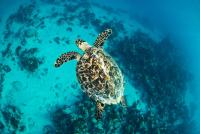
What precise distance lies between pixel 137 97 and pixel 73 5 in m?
4.20

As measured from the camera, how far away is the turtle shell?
448 cm

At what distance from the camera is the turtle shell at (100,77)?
4480 mm

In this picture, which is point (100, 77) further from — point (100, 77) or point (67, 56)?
point (67, 56)

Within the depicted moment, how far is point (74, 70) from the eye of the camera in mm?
8117

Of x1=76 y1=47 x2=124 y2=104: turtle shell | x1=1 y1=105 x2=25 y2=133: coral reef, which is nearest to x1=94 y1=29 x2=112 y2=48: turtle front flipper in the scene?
x1=76 y1=47 x2=124 y2=104: turtle shell

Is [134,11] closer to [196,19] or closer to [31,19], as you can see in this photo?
[196,19]

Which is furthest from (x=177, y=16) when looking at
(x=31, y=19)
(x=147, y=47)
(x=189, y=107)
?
(x=31, y=19)

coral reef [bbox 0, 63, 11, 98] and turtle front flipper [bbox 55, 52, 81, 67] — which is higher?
coral reef [bbox 0, 63, 11, 98]

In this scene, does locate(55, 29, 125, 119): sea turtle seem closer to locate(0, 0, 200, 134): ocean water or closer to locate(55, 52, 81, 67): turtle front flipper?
locate(55, 52, 81, 67): turtle front flipper

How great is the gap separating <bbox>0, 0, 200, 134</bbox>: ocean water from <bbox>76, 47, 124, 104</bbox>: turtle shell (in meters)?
3.07

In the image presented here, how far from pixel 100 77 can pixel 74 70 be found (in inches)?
147

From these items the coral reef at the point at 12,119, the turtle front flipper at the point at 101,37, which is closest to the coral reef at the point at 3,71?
the coral reef at the point at 12,119

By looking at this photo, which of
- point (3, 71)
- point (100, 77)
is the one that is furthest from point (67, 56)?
point (3, 71)

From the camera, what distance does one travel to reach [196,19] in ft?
39.2
